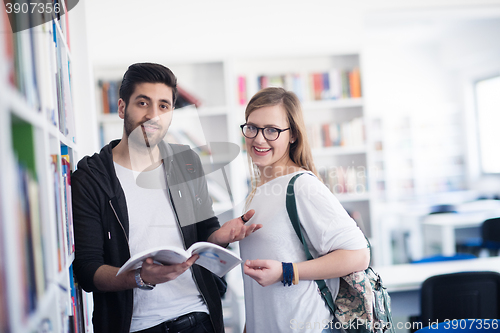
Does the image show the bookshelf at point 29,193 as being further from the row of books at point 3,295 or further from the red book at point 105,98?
the red book at point 105,98

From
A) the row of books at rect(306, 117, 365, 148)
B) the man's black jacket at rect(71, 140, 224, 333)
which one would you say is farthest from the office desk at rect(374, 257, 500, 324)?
the row of books at rect(306, 117, 365, 148)

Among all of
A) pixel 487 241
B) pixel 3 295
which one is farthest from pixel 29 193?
pixel 487 241

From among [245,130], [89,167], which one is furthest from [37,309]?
[245,130]

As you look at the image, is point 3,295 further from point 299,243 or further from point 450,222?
point 450,222

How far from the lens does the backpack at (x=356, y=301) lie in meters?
1.12

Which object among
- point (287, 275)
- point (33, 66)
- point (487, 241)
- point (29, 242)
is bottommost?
point (487, 241)

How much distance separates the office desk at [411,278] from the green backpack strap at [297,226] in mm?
1057

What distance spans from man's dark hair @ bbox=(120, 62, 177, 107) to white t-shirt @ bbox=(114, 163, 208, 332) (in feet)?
0.81

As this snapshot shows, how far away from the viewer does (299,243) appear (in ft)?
3.80

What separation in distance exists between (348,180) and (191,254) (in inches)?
111

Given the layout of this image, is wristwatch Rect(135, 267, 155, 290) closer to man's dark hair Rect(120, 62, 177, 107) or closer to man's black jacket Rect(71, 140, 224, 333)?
man's black jacket Rect(71, 140, 224, 333)

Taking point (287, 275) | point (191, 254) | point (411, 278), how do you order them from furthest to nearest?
point (411, 278), point (287, 275), point (191, 254)

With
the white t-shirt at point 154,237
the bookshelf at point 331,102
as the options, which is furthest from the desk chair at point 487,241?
the white t-shirt at point 154,237

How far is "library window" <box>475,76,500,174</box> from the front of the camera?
712 centimetres
